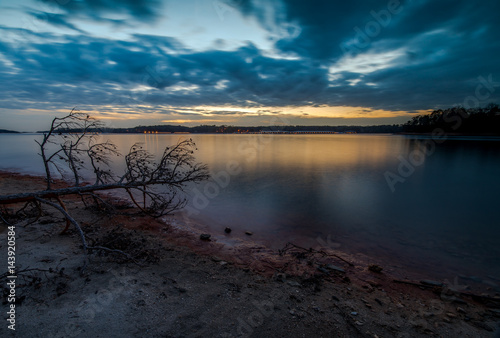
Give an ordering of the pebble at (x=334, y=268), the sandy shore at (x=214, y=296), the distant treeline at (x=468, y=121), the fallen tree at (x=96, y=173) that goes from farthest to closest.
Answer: the distant treeline at (x=468, y=121) < the pebble at (x=334, y=268) < the fallen tree at (x=96, y=173) < the sandy shore at (x=214, y=296)

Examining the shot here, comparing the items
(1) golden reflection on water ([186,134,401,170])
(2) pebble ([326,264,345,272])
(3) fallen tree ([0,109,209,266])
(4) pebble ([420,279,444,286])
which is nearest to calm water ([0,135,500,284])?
(4) pebble ([420,279,444,286])

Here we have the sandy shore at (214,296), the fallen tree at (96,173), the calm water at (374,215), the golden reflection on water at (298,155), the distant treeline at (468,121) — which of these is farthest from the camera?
the distant treeline at (468,121)

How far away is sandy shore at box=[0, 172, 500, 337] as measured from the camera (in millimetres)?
3564

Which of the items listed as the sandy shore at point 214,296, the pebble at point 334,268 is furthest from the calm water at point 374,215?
the pebble at point 334,268

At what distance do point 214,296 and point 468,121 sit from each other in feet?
434

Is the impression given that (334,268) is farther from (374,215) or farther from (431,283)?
(374,215)

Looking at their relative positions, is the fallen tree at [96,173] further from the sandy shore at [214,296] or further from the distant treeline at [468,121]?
the distant treeline at [468,121]

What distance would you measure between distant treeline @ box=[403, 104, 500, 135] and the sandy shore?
405 ft

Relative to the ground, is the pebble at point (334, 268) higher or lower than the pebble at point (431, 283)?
higher

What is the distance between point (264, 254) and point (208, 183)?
11.4 m

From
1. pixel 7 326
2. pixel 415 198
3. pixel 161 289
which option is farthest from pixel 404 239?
pixel 7 326

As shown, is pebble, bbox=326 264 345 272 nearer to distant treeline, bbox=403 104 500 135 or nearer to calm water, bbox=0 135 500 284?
calm water, bbox=0 135 500 284

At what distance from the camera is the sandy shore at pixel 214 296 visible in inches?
140

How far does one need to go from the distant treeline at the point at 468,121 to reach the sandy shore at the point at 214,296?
123577 millimetres
